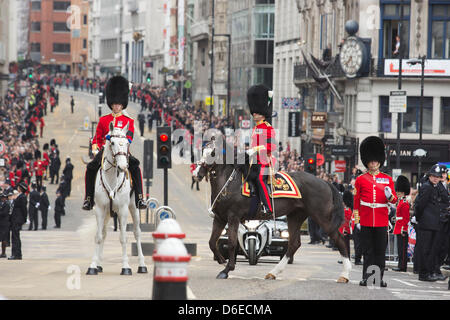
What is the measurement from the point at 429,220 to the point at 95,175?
5664 mm

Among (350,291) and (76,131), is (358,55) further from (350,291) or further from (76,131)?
(76,131)

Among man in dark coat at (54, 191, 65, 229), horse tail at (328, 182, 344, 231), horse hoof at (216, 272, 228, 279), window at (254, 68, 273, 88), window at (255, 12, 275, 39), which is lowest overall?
man in dark coat at (54, 191, 65, 229)

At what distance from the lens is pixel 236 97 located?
98.6 meters

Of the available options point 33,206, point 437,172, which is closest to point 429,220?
point 437,172

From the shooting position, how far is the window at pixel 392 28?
51062 millimetres

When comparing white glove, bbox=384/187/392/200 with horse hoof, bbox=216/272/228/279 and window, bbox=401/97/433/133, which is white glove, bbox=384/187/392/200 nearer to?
horse hoof, bbox=216/272/228/279

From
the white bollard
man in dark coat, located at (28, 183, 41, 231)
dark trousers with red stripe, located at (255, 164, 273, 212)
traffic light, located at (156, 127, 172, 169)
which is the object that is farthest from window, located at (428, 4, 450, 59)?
the white bollard

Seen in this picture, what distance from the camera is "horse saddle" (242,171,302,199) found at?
16.7 m

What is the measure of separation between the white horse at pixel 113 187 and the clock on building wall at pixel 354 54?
34.8 metres

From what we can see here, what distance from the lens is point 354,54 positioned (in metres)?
51.5

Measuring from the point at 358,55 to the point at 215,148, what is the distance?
115 ft

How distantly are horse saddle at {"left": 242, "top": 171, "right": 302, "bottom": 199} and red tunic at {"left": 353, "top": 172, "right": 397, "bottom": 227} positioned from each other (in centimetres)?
A: 119

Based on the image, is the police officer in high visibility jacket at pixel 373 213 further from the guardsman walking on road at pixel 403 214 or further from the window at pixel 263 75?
the window at pixel 263 75

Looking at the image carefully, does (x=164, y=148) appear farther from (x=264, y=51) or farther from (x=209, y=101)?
(x=264, y=51)
